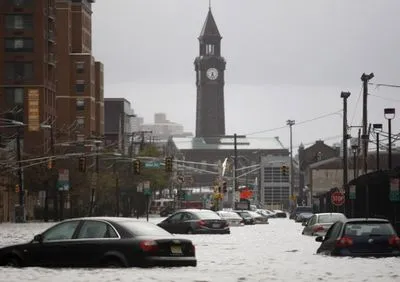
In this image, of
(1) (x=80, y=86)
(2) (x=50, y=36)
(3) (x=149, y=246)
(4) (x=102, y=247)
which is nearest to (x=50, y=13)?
(2) (x=50, y=36)

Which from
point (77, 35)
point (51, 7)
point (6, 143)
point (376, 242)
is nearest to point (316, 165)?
point (77, 35)

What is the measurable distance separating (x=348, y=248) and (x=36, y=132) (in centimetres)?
10747

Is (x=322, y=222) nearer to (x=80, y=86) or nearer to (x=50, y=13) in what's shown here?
(x=50, y=13)

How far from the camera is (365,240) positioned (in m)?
30.5

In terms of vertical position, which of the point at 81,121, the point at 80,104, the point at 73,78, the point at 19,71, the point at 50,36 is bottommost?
the point at 81,121

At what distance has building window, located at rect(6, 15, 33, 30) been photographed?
139 m

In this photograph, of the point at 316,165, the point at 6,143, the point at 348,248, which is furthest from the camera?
the point at 316,165

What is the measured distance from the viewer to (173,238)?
83.6ft

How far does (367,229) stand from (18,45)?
11272 centimetres

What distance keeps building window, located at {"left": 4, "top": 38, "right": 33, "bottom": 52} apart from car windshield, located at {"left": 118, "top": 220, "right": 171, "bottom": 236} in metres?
115

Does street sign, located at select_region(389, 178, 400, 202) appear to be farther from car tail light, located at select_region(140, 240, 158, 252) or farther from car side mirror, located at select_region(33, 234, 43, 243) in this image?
car side mirror, located at select_region(33, 234, 43, 243)

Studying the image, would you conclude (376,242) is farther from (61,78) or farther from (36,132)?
(61,78)

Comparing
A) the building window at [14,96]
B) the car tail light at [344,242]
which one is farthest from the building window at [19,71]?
the car tail light at [344,242]

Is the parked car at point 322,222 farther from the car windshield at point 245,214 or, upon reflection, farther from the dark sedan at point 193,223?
the car windshield at point 245,214
